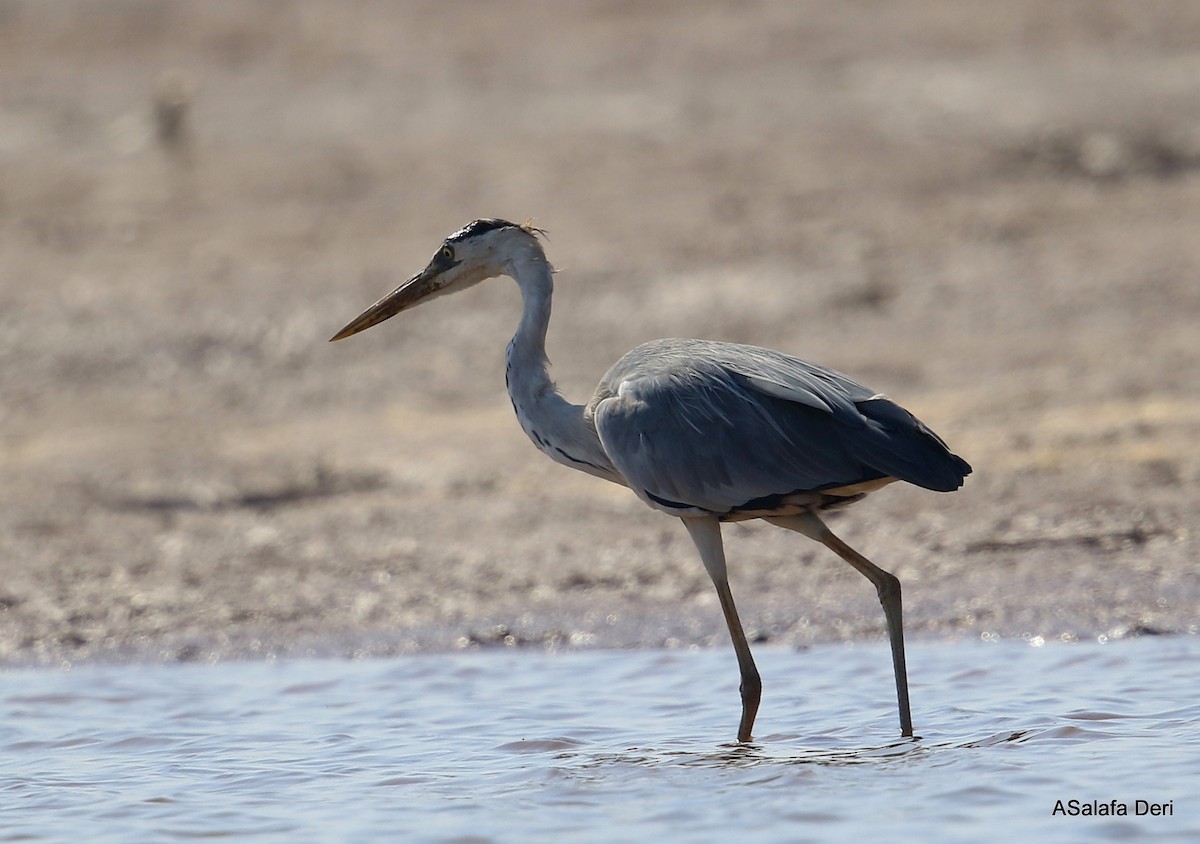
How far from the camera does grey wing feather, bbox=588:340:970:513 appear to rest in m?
6.19

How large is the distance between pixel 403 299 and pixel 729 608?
197 cm

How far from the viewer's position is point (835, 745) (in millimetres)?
6473

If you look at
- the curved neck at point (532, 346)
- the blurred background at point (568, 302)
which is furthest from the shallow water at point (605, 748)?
the curved neck at point (532, 346)

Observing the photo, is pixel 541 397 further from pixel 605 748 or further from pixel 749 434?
pixel 605 748

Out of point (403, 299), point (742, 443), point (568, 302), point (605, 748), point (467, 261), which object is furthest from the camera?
point (568, 302)

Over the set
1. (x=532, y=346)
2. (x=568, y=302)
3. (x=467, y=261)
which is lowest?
(x=532, y=346)

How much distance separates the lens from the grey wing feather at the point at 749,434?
6.19 m

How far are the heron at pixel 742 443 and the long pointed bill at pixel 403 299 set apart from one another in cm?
75

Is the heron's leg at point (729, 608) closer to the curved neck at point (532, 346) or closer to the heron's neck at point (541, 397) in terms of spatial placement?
the heron's neck at point (541, 397)

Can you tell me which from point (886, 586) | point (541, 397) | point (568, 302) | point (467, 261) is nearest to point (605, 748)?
point (886, 586)

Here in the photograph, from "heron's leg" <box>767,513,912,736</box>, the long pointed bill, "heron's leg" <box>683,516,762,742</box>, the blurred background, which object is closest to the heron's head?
the long pointed bill

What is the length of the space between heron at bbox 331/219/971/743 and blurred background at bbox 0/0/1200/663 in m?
1.70

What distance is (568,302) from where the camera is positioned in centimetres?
1358

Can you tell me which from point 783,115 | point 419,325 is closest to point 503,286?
point 419,325
